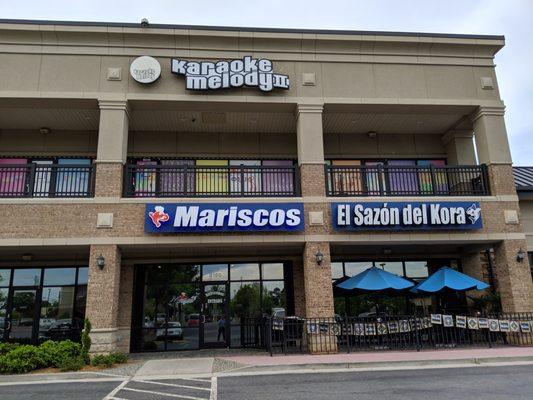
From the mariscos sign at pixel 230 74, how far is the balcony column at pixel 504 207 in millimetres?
7698

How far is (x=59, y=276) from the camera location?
17547 mm

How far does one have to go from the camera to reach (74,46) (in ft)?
53.0

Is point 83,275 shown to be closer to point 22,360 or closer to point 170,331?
point 170,331

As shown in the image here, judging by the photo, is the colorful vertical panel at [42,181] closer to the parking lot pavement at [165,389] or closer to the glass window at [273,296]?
the parking lot pavement at [165,389]

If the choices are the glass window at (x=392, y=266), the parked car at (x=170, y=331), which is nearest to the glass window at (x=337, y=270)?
the glass window at (x=392, y=266)

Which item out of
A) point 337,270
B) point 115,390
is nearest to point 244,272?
point 337,270

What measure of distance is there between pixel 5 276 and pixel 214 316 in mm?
8160

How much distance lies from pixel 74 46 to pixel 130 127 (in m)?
3.58

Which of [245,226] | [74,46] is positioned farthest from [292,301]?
[74,46]

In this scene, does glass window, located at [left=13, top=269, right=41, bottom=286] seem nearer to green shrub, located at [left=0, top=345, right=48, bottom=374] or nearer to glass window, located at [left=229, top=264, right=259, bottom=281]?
green shrub, located at [left=0, top=345, right=48, bottom=374]

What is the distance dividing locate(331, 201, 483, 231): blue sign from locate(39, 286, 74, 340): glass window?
1052 cm

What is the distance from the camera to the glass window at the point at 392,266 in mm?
18891

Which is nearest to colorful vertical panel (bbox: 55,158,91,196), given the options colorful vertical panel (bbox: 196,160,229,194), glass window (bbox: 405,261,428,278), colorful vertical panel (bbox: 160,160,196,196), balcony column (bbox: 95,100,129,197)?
balcony column (bbox: 95,100,129,197)

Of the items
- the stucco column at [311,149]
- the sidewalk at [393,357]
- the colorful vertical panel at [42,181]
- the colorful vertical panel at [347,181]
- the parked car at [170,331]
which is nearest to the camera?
the sidewalk at [393,357]
